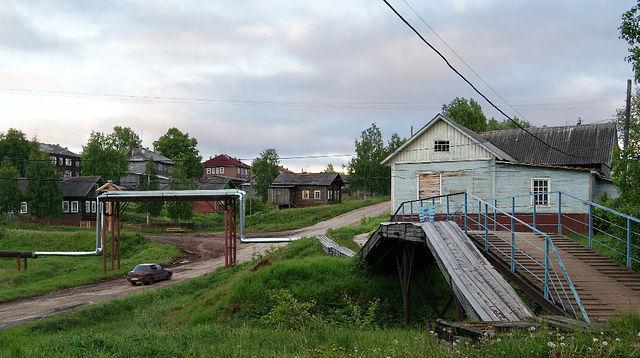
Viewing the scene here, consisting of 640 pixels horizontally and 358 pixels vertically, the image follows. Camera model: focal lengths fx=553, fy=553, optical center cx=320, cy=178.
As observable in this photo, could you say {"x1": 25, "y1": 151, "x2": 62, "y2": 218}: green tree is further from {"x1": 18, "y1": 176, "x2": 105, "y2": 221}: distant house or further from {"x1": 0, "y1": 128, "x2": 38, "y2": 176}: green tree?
{"x1": 0, "y1": 128, "x2": 38, "y2": 176}: green tree

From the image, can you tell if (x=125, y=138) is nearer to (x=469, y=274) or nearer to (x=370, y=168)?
(x=370, y=168)

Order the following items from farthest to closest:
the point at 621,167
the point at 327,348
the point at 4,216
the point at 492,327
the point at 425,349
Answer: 1. the point at 4,216
2. the point at 621,167
3. the point at 327,348
4. the point at 492,327
5. the point at 425,349

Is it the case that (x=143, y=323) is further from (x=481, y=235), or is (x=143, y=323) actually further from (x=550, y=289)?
(x=550, y=289)

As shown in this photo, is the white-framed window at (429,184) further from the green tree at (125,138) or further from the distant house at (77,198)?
the green tree at (125,138)

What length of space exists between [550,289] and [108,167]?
221ft

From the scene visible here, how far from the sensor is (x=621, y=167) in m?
12.6

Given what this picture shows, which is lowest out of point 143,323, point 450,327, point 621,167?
point 143,323

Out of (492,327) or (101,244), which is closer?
(492,327)

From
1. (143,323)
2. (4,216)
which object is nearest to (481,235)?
(143,323)

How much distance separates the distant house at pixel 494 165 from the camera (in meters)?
27.0

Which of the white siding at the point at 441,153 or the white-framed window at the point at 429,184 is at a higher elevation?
the white siding at the point at 441,153

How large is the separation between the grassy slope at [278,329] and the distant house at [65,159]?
7139 cm

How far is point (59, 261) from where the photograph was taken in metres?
34.0

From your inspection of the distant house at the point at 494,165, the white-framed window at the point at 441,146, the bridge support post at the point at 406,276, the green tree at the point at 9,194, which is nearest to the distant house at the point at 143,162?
the green tree at the point at 9,194
